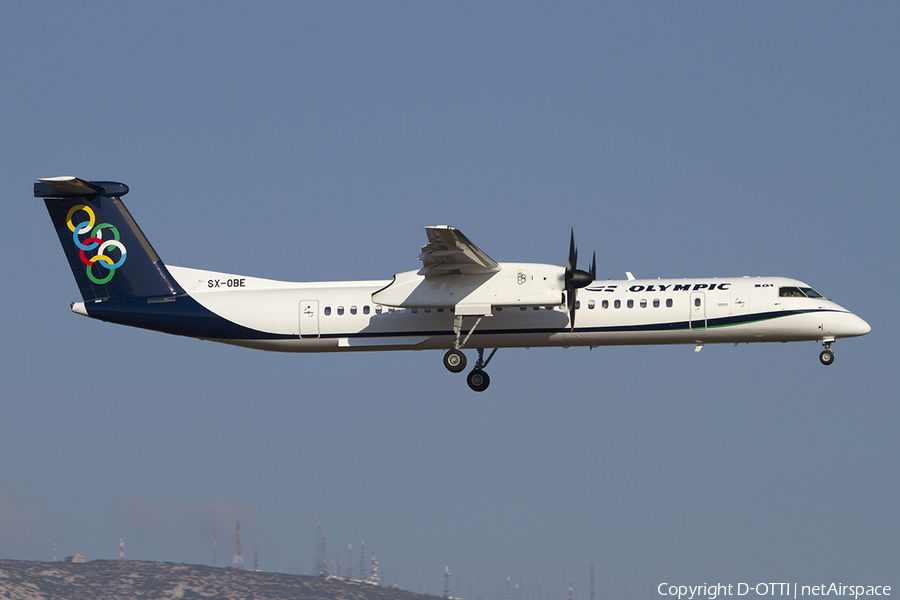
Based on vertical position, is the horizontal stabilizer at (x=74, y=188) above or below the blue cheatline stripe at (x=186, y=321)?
above

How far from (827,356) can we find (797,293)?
194 centimetres

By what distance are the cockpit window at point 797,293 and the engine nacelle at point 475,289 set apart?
6445 mm

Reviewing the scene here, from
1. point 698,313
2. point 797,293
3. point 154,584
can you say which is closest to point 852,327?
point 797,293

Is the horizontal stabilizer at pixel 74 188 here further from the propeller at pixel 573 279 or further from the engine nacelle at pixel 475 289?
the propeller at pixel 573 279

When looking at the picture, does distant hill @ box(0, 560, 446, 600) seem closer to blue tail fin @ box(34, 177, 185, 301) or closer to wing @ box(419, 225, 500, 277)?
blue tail fin @ box(34, 177, 185, 301)

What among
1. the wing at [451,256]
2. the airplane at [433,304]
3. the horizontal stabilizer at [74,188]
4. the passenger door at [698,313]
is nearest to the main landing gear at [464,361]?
the airplane at [433,304]

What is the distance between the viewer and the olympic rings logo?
1266 inches

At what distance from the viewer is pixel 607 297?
30.2 meters

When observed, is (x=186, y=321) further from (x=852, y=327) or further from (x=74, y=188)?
(x=852, y=327)

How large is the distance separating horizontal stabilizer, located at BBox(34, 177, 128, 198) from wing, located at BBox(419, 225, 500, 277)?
33.9ft

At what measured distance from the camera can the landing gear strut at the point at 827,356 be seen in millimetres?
30172

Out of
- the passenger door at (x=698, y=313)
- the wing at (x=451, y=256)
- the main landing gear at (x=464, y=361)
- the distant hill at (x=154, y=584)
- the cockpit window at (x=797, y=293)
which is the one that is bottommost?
the distant hill at (x=154, y=584)

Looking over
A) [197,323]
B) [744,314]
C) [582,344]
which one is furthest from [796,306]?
[197,323]

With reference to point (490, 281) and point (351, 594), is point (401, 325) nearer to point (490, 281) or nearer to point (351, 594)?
point (490, 281)
